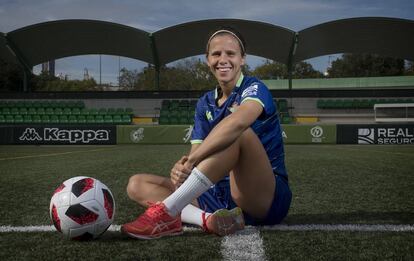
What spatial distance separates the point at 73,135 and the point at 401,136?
14.3m

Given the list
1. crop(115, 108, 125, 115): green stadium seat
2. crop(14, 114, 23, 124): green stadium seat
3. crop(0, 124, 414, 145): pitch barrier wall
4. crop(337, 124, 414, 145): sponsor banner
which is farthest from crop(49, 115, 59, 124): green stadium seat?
crop(337, 124, 414, 145): sponsor banner

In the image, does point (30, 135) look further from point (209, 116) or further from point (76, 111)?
point (209, 116)

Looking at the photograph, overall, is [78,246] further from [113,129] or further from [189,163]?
[113,129]

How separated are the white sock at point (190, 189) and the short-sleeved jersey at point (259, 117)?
23.0 inches

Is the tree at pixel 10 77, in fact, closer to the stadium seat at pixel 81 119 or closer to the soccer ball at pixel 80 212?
the stadium seat at pixel 81 119

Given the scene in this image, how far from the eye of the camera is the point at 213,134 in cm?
248

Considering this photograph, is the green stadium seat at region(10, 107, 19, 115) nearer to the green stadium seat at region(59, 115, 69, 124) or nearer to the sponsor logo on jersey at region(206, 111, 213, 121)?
the green stadium seat at region(59, 115, 69, 124)

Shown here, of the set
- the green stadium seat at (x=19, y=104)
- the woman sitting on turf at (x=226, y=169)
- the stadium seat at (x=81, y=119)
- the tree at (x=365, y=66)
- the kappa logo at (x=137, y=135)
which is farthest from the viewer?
the tree at (x=365, y=66)

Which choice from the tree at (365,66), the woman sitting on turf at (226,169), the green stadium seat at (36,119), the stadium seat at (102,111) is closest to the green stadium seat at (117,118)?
the stadium seat at (102,111)

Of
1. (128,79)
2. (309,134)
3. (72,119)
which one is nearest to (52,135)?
(72,119)

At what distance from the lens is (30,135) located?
18.1 metres

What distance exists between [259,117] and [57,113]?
23.3 m

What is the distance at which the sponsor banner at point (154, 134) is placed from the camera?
1802cm

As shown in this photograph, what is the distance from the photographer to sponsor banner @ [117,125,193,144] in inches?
709
